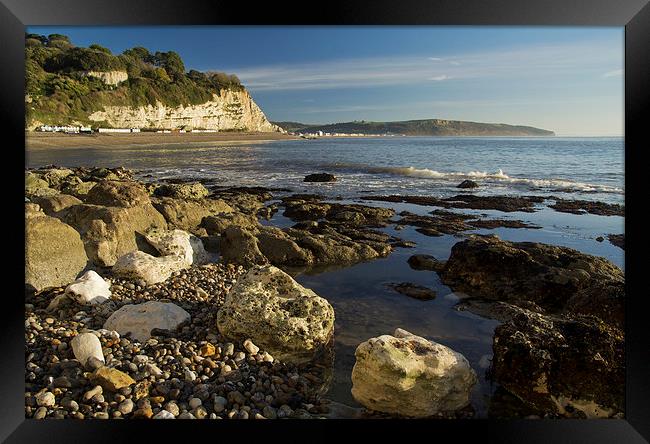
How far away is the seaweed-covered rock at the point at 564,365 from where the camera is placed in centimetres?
280

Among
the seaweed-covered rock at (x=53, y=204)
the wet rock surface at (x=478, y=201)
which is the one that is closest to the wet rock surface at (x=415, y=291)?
the seaweed-covered rock at (x=53, y=204)

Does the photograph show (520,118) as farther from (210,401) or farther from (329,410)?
(210,401)

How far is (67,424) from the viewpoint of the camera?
8.42 ft

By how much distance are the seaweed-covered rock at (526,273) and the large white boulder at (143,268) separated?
2.97 meters

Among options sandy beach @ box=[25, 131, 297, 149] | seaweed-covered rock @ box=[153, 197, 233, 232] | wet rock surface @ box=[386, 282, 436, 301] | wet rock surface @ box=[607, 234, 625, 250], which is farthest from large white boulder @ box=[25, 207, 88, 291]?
sandy beach @ box=[25, 131, 297, 149]

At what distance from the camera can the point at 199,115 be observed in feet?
60.7

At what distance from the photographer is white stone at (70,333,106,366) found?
2.99m

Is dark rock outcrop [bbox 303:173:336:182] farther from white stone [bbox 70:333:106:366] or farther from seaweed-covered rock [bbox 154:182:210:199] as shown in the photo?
white stone [bbox 70:333:106:366]

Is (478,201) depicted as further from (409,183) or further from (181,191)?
(181,191)

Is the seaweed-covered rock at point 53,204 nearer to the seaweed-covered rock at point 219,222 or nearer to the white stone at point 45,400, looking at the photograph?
the seaweed-covered rock at point 219,222
